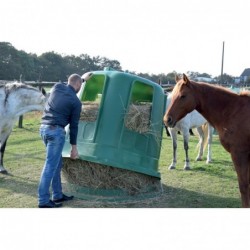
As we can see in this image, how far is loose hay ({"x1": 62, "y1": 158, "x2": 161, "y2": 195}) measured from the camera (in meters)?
5.27

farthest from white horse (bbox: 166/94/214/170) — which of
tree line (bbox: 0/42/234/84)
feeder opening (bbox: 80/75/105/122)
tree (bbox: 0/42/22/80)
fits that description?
tree (bbox: 0/42/22/80)

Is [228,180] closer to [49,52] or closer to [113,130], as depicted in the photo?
[113,130]

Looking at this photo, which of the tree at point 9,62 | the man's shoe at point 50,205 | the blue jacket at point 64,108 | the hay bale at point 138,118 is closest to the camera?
the blue jacket at point 64,108

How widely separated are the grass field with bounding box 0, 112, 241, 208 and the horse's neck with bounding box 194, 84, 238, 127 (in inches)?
60.3

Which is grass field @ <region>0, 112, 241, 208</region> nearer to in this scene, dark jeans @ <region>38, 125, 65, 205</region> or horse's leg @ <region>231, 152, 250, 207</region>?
dark jeans @ <region>38, 125, 65, 205</region>

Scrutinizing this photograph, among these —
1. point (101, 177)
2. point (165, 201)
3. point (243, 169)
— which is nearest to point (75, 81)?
point (101, 177)

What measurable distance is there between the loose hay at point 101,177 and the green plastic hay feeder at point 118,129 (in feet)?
0.50

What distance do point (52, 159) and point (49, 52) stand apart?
17148mm

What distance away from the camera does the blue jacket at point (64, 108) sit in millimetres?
4488

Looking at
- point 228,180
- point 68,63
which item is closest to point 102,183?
point 228,180

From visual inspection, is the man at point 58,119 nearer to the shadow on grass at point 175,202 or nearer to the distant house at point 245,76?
the shadow on grass at point 175,202

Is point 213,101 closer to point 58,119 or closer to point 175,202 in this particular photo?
point 175,202

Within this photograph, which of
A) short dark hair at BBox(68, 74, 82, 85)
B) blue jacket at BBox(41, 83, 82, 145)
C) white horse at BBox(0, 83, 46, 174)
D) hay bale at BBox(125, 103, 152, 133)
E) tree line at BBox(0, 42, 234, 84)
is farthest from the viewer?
tree line at BBox(0, 42, 234, 84)

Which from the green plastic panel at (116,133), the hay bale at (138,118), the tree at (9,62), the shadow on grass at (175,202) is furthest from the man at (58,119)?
the tree at (9,62)
